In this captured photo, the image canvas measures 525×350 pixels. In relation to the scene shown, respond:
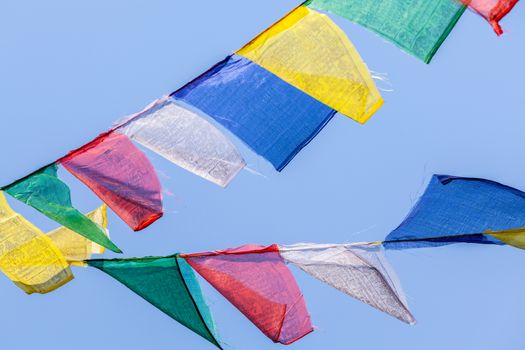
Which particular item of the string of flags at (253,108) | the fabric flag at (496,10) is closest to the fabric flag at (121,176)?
the string of flags at (253,108)

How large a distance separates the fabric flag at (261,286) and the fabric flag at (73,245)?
2.42 ft

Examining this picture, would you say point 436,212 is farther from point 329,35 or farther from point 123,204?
point 123,204

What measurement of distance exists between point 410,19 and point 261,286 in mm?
1913

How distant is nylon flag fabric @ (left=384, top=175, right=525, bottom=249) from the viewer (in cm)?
698

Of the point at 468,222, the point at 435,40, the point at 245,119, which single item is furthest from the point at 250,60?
the point at 468,222

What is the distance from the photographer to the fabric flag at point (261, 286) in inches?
285

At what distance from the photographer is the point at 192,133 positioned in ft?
24.2

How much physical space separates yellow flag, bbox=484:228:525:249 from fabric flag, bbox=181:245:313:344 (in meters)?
1.32

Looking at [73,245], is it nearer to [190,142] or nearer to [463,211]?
[190,142]

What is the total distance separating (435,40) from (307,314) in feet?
6.73

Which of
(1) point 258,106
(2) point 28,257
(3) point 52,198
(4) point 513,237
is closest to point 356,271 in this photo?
(4) point 513,237

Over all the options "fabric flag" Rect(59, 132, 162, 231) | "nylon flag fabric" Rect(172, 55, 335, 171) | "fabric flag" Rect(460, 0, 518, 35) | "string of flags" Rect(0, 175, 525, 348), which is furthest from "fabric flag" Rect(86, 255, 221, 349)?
"fabric flag" Rect(460, 0, 518, 35)

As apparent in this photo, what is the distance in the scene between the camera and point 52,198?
24.1ft

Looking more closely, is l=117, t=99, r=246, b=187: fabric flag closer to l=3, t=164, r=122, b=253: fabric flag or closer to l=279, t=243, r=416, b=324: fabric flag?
l=3, t=164, r=122, b=253: fabric flag
